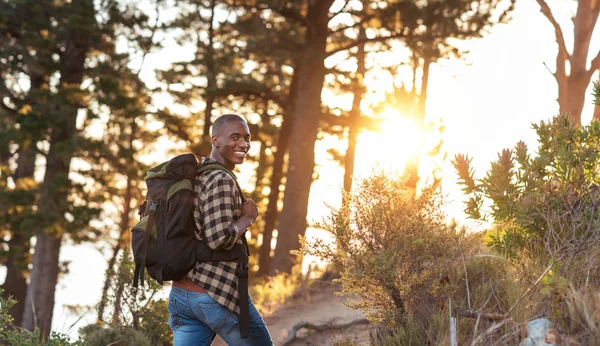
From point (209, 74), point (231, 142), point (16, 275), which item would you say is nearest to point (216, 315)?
point (231, 142)

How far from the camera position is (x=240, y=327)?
4.20 m

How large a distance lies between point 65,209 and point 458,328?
15.5 meters

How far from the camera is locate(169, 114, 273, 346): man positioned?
13.6 feet

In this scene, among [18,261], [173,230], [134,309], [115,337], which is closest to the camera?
[173,230]

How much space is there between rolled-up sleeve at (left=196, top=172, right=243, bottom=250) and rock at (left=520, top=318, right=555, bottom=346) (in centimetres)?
214

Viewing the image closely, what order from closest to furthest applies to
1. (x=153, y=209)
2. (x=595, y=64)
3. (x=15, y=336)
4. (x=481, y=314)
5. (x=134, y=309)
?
(x=153, y=209) → (x=481, y=314) → (x=15, y=336) → (x=134, y=309) → (x=595, y=64)

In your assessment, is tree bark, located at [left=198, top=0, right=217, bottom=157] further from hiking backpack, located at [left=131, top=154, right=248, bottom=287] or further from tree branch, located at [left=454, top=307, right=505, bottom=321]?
hiking backpack, located at [left=131, top=154, right=248, bottom=287]

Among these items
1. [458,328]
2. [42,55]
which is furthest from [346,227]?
[42,55]

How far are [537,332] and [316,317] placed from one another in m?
6.41

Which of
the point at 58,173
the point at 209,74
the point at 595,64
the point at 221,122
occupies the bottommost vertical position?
the point at 221,122

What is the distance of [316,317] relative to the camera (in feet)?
36.6

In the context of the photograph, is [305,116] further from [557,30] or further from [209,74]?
[557,30]

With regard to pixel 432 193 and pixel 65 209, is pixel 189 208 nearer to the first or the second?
pixel 432 193

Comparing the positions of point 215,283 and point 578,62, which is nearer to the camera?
point 215,283
